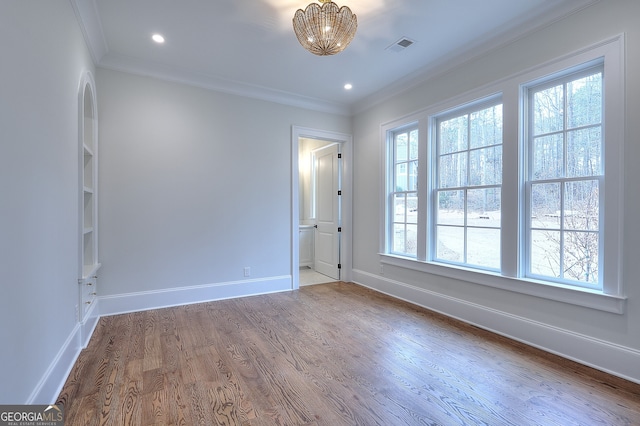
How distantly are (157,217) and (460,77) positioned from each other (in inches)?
153

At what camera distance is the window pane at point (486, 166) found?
3.01m

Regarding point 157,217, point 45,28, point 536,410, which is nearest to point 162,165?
point 157,217

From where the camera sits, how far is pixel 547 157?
104 inches

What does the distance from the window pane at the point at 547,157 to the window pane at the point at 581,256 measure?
55 centimetres

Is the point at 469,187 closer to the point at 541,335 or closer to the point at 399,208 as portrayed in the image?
the point at 399,208

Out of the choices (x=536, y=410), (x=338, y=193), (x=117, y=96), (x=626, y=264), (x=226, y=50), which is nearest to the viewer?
(x=536, y=410)

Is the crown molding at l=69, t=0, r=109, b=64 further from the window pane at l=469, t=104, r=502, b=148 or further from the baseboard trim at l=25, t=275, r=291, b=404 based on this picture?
the window pane at l=469, t=104, r=502, b=148

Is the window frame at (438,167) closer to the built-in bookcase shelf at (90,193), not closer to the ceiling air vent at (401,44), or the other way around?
the ceiling air vent at (401,44)

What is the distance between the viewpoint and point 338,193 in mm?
5094

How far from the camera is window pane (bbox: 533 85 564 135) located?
256cm

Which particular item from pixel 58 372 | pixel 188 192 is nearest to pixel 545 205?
pixel 188 192

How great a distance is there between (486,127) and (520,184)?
743 mm

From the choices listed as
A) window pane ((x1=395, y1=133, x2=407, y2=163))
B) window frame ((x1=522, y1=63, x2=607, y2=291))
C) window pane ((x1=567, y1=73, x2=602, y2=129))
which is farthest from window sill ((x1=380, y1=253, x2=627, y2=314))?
window pane ((x1=395, y1=133, x2=407, y2=163))

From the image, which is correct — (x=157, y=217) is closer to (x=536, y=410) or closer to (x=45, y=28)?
(x=45, y=28)
